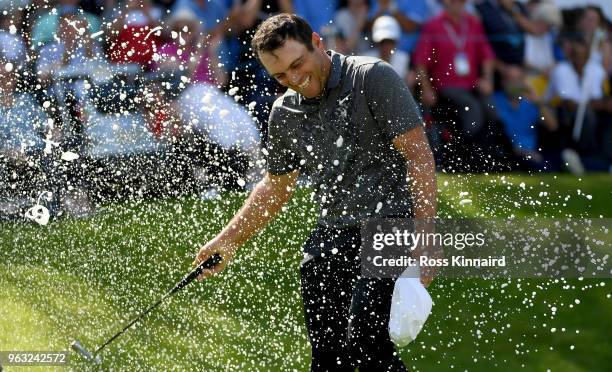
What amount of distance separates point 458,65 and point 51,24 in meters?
3.35

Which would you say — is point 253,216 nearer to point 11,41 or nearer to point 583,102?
point 11,41

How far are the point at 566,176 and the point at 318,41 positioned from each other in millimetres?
6515

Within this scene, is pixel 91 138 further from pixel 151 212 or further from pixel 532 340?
pixel 532 340

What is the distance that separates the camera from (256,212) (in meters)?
4.88

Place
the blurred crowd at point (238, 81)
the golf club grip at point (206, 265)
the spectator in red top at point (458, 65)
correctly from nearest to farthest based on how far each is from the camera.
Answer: the golf club grip at point (206, 265)
the blurred crowd at point (238, 81)
the spectator in red top at point (458, 65)

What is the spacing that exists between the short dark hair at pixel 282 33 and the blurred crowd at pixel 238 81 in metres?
4.35

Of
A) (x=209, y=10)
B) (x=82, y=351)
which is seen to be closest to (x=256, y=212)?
(x=82, y=351)

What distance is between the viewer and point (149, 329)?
6.39 metres

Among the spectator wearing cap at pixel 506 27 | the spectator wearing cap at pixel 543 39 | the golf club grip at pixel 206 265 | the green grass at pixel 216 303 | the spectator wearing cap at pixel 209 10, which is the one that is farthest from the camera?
the spectator wearing cap at pixel 543 39

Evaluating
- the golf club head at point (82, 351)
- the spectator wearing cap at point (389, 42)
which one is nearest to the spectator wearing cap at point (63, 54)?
the spectator wearing cap at point (389, 42)

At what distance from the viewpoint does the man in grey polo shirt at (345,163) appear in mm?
4453

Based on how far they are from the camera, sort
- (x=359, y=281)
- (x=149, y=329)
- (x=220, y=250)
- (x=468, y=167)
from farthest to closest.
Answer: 1. (x=468, y=167)
2. (x=149, y=329)
3. (x=220, y=250)
4. (x=359, y=281)

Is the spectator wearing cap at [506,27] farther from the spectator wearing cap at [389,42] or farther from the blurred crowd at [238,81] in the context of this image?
the spectator wearing cap at [389,42]

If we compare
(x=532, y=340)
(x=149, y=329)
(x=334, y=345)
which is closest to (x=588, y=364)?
(x=532, y=340)
